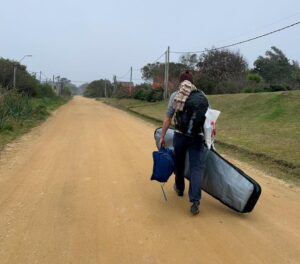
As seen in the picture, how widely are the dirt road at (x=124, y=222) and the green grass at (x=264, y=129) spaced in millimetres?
1197

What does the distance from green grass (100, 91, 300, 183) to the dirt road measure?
1.20 m

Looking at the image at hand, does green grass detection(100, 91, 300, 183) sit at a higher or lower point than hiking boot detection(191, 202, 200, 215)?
lower

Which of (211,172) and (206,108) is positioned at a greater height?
(206,108)

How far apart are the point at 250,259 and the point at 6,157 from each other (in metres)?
7.24

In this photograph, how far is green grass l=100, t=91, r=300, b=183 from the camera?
1012cm

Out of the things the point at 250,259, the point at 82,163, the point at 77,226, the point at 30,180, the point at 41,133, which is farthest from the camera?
the point at 41,133

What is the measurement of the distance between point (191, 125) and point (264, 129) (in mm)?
10292

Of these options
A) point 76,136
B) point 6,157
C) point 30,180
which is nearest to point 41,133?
point 76,136

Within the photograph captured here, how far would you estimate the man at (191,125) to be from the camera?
5.86 m

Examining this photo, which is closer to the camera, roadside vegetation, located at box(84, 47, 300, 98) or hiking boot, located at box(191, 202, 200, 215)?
hiking boot, located at box(191, 202, 200, 215)

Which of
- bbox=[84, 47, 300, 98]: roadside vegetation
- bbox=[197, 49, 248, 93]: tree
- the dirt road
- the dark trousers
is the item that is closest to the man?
the dark trousers

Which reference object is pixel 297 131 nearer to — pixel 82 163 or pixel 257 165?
pixel 257 165

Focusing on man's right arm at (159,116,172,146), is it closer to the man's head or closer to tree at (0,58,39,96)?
the man's head

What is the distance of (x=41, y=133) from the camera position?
Result: 15.8 metres
